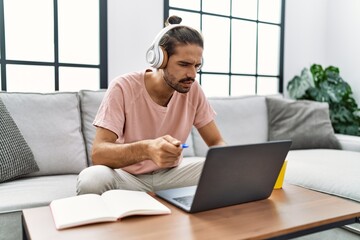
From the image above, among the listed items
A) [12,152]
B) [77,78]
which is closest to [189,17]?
[77,78]

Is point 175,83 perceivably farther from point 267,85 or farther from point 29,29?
point 267,85

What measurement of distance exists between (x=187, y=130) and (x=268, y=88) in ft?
6.26

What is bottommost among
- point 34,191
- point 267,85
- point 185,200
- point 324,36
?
point 34,191

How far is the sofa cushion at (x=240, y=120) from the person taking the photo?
244cm

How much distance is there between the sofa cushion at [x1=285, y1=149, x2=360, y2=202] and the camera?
1612mm

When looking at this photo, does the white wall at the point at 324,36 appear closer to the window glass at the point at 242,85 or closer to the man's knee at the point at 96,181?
the window glass at the point at 242,85

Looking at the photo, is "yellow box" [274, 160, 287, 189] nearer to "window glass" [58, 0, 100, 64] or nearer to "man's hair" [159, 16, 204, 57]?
"man's hair" [159, 16, 204, 57]

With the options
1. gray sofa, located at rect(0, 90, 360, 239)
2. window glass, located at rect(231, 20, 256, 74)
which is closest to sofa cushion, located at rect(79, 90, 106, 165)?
gray sofa, located at rect(0, 90, 360, 239)

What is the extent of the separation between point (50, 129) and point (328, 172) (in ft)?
4.74

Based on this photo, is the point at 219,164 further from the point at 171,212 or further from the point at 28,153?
the point at 28,153

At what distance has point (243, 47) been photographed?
10.2 ft

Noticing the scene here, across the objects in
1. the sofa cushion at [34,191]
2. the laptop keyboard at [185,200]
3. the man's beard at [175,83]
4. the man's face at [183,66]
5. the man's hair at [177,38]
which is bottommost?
the sofa cushion at [34,191]

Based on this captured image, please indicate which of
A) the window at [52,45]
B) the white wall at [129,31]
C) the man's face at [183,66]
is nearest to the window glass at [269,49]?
the white wall at [129,31]

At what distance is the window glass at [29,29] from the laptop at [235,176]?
153 cm
